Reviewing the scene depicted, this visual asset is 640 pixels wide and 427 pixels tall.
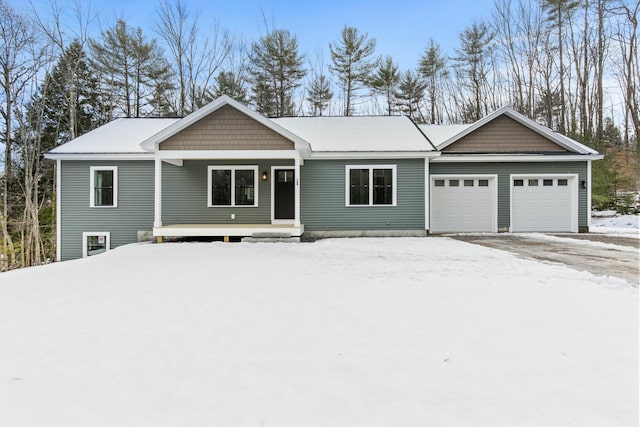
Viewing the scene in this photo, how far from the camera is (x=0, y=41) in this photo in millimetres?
13766

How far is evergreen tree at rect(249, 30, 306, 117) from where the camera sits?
18719 millimetres

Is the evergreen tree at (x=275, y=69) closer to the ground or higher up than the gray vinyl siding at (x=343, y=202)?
higher up

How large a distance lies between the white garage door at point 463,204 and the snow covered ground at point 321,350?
6.38 m

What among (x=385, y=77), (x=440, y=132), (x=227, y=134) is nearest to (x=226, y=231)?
(x=227, y=134)

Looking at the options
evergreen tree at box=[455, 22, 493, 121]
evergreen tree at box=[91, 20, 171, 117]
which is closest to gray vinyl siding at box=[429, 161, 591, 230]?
evergreen tree at box=[455, 22, 493, 121]

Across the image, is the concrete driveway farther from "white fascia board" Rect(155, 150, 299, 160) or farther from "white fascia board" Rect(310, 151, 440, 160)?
"white fascia board" Rect(155, 150, 299, 160)

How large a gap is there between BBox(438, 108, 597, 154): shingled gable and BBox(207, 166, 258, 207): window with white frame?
6516 mm

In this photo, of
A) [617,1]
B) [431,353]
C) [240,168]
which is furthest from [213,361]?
[617,1]

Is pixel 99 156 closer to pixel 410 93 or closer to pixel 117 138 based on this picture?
pixel 117 138

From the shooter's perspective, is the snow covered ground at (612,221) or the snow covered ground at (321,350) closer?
the snow covered ground at (321,350)

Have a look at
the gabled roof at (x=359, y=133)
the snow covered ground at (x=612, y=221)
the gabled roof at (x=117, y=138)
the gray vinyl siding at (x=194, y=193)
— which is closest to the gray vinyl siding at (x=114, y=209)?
the gabled roof at (x=117, y=138)

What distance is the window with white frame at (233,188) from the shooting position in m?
10.8

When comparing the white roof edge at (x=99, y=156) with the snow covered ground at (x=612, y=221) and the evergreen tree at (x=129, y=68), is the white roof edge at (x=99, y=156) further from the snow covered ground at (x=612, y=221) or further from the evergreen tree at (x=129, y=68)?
the snow covered ground at (x=612, y=221)

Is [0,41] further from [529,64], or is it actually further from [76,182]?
[529,64]
